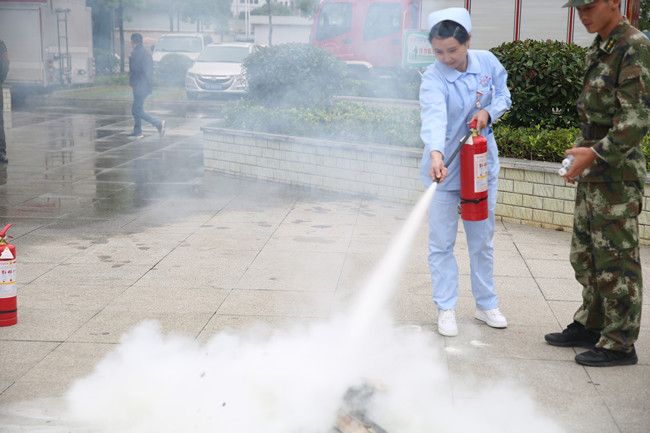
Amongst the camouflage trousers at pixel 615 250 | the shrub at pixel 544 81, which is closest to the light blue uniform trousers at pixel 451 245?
the camouflage trousers at pixel 615 250

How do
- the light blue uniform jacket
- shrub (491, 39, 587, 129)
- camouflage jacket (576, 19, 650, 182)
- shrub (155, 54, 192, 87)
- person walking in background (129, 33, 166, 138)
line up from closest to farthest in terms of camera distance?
camouflage jacket (576, 19, 650, 182) → the light blue uniform jacket → shrub (491, 39, 587, 129) → person walking in background (129, 33, 166, 138) → shrub (155, 54, 192, 87)

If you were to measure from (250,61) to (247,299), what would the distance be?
595 centimetres

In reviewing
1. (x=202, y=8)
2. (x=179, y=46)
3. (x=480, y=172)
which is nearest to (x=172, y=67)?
(x=179, y=46)

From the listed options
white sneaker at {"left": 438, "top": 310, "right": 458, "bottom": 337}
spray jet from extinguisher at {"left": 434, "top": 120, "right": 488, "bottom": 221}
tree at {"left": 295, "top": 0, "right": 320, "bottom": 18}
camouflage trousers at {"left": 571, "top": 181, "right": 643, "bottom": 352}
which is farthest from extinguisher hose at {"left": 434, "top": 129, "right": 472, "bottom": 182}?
tree at {"left": 295, "top": 0, "right": 320, "bottom": 18}

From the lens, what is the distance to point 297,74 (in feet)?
32.9

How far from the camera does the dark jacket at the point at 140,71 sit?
1310 centimetres

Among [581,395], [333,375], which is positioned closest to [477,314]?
[581,395]

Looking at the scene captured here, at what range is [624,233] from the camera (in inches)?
146

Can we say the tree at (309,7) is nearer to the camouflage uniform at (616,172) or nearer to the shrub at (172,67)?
the shrub at (172,67)

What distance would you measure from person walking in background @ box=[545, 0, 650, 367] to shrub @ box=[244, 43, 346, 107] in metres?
6.45

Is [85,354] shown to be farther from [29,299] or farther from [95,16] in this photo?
[95,16]

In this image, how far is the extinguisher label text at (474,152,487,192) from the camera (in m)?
4.02

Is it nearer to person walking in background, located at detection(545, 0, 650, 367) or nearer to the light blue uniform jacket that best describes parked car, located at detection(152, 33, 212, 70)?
the light blue uniform jacket

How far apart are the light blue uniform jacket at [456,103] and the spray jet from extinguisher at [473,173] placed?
129 mm
